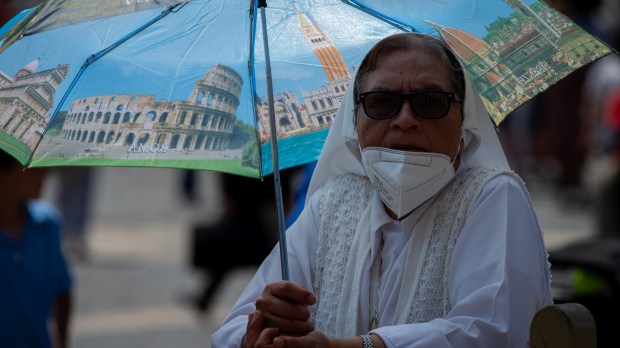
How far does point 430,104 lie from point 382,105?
0.11 metres

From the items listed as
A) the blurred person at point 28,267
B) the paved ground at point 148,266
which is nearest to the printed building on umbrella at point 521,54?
the blurred person at point 28,267

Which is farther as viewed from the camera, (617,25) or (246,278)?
(617,25)

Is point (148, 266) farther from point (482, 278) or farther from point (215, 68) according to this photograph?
point (482, 278)

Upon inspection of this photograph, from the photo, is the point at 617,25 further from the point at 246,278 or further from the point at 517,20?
the point at 517,20

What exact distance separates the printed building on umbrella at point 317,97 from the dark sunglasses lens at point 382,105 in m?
0.37

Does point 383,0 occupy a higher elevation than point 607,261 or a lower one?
higher

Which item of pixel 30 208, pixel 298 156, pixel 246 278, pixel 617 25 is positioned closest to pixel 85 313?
pixel 246 278

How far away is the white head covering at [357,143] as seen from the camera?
288 cm

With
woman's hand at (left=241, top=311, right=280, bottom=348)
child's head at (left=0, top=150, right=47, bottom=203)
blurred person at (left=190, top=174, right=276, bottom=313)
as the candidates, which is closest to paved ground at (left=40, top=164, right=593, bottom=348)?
blurred person at (left=190, top=174, right=276, bottom=313)

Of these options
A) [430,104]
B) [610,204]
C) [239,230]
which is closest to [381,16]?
[430,104]

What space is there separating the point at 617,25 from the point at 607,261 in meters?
12.9

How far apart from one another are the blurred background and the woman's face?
919 mm

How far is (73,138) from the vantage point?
3.04 metres

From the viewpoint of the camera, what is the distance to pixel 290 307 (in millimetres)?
2602
